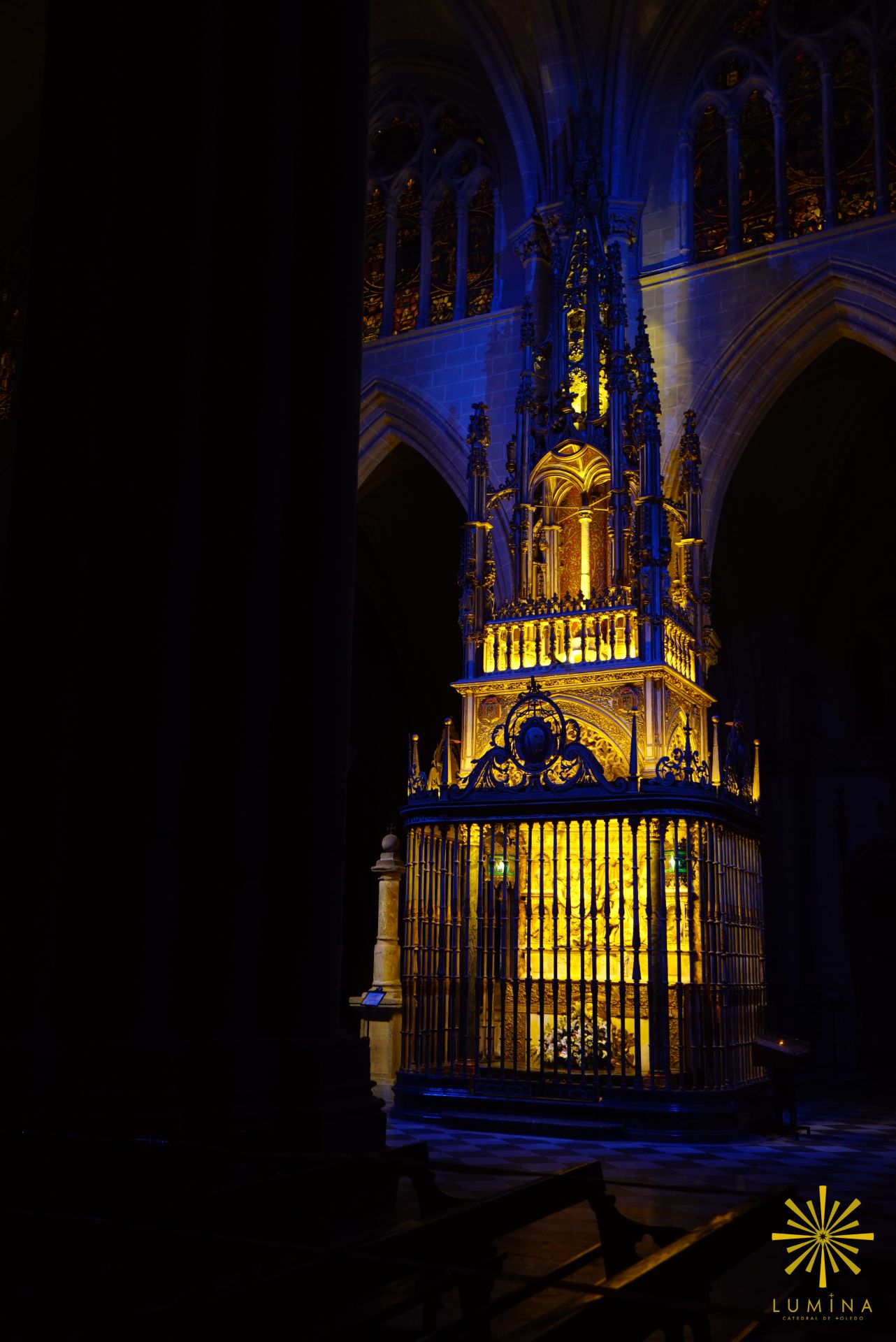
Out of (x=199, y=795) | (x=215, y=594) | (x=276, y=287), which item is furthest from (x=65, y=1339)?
(x=276, y=287)

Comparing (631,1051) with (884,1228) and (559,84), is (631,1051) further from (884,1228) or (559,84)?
(559,84)

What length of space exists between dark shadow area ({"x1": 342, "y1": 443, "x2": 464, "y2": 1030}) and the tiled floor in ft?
37.8

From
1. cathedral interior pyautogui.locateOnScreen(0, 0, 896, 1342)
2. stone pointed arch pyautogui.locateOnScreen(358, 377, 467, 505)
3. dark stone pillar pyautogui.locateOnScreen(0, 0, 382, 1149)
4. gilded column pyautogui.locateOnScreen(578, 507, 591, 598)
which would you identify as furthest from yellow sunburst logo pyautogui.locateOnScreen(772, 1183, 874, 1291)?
stone pointed arch pyautogui.locateOnScreen(358, 377, 467, 505)

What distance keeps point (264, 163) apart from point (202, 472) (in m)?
1.55

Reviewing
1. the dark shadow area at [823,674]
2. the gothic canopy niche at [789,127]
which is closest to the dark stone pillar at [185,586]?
the gothic canopy niche at [789,127]

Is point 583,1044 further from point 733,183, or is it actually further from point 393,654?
point 393,654

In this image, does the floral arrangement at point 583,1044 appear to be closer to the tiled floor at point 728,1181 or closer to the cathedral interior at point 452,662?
the cathedral interior at point 452,662

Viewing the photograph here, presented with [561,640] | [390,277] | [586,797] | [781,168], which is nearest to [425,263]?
[390,277]

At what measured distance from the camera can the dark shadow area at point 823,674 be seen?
17.5 metres

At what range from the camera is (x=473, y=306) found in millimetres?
16016

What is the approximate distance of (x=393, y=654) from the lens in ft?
78.2

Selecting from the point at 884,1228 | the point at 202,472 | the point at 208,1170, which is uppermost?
the point at 202,472

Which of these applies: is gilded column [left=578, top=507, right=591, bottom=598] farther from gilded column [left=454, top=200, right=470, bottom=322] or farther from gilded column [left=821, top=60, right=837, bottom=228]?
gilded column [left=821, top=60, right=837, bottom=228]

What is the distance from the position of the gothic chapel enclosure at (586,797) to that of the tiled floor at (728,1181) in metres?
0.71
